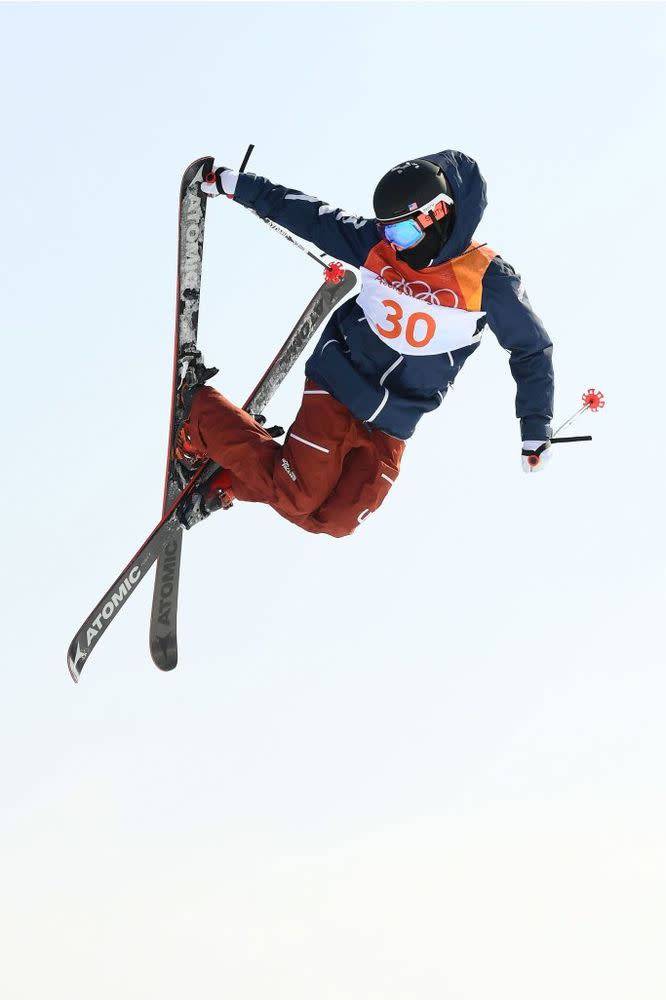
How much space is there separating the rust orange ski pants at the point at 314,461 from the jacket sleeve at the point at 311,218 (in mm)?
821

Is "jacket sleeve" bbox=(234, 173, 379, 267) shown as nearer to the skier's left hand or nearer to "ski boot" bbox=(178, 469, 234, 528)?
the skier's left hand

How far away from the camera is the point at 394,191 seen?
6582mm

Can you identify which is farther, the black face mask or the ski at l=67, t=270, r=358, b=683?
the ski at l=67, t=270, r=358, b=683

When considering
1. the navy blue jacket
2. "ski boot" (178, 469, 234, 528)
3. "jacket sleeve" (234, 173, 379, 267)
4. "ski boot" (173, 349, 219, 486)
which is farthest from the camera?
"ski boot" (173, 349, 219, 486)

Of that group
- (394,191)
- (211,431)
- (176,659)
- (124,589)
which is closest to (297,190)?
(394,191)

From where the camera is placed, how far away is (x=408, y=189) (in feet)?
21.5

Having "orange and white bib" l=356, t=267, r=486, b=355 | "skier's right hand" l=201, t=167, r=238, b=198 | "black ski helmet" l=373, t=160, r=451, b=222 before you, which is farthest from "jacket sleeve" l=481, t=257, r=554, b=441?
"skier's right hand" l=201, t=167, r=238, b=198

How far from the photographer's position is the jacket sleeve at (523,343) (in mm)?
6910

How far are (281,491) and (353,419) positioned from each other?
1.93ft

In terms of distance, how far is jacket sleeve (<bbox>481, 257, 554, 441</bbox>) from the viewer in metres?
6.91

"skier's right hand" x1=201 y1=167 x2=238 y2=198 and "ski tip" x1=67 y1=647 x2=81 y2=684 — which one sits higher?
"skier's right hand" x1=201 y1=167 x2=238 y2=198

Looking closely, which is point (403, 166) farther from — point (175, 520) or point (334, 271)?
point (175, 520)

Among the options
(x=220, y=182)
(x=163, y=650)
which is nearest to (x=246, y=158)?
(x=220, y=182)

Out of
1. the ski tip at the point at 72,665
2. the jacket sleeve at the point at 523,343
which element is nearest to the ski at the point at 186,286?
the ski tip at the point at 72,665
